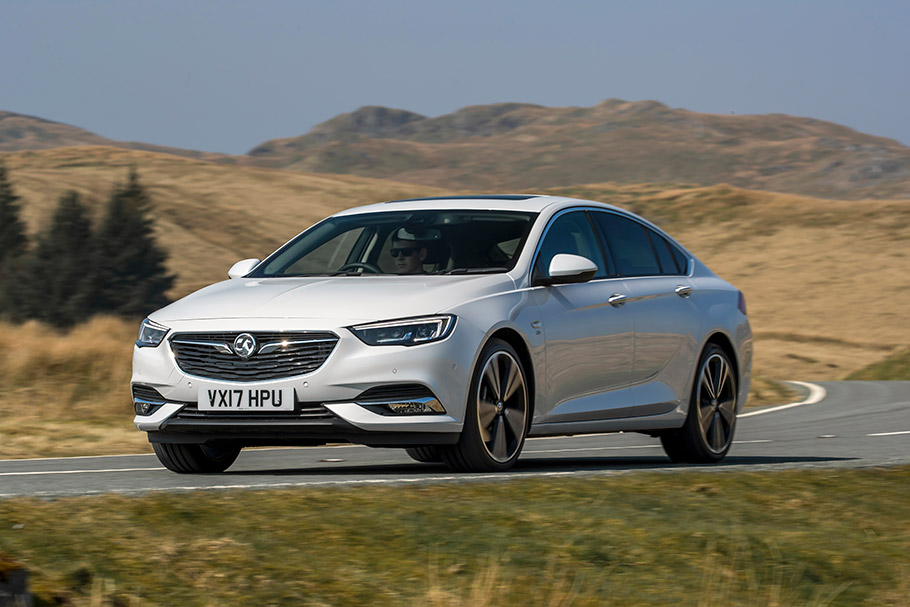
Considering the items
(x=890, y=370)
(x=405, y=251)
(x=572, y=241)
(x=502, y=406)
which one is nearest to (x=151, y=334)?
(x=405, y=251)

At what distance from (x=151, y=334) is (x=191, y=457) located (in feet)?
3.01

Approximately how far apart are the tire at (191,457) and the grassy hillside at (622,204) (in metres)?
7.19

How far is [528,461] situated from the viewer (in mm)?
10336

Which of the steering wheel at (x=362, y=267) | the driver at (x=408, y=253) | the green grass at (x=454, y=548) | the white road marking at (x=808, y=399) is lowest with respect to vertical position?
the white road marking at (x=808, y=399)

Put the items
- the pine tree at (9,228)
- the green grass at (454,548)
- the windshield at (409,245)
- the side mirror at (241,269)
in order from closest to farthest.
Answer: the green grass at (454,548)
the windshield at (409,245)
the side mirror at (241,269)
the pine tree at (9,228)

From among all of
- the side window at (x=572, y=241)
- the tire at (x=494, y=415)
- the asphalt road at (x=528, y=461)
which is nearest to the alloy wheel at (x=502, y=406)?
the tire at (x=494, y=415)

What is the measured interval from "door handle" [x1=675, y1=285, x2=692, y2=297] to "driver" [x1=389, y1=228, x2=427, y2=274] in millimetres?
2102

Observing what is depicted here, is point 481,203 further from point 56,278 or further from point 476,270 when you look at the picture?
point 56,278

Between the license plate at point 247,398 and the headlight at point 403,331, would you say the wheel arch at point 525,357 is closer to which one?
the headlight at point 403,331

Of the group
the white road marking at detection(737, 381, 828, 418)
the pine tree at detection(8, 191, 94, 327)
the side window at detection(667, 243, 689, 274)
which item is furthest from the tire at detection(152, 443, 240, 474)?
the pine tree at detection(8, 191, 94, 327)

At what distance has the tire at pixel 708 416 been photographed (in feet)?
33.8

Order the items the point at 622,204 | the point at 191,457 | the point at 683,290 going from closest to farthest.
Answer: the point at 191,457 < the point at 683,290 < the point at 622,204

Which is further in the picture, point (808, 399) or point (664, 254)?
point (808, 399)

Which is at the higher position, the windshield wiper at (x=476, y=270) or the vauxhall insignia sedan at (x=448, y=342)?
the windshield wiper at (x=476, y=270)
